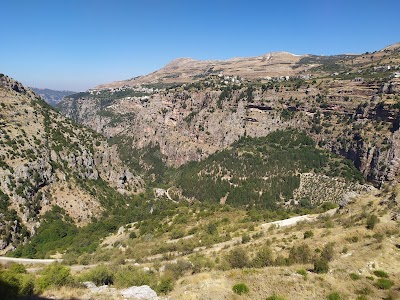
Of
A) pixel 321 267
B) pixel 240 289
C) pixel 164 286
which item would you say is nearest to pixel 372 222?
pixel 321 267

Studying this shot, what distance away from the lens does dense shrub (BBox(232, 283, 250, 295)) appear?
83.0 ft

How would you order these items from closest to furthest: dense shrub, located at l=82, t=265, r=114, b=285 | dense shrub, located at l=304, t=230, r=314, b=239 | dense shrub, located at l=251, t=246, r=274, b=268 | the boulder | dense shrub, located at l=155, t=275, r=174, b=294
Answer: the boulder
dense shrub, located at l=155, t=275, r=174, b=294
dense shrub, located at l=82, t=265, r=114, b=285
dense shrub, located at l=251, t=246, r=274, b=268
dense shrub, located at l=304, t=230, r=314, b=239

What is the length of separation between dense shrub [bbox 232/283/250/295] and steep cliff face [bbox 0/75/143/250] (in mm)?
67214

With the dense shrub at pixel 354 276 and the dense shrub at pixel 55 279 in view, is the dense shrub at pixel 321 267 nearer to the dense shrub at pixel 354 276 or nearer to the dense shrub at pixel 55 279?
the dense shrub at pixel 354 276

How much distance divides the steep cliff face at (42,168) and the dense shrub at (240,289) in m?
67.2

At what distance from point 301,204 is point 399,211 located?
213 feet

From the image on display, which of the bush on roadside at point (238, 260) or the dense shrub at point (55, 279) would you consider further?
the bush on roadside at point (238, 260)

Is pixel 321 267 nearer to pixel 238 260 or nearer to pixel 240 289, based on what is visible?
pixel 240 289

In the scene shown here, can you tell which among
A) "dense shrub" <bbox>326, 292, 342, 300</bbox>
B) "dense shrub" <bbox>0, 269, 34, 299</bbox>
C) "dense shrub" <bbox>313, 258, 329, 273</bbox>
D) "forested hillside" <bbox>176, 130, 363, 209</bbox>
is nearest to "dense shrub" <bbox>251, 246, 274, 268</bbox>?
"dense shrub" <bbox>313, 258, 329, 273</bbox>

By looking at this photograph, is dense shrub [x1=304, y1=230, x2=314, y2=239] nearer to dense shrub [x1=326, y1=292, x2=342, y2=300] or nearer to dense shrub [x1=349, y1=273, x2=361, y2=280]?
dense shrub [x1=349, y1=273, x2=361, y2=280]

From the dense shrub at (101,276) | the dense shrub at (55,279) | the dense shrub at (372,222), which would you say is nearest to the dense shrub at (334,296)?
the dense shrub at (372,222)

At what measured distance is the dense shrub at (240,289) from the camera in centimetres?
2531

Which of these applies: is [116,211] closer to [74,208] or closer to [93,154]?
[74,208]

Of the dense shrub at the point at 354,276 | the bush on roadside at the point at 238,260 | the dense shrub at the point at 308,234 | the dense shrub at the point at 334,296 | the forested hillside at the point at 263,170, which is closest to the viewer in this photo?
→ the dense shrub at the point at 334,296
